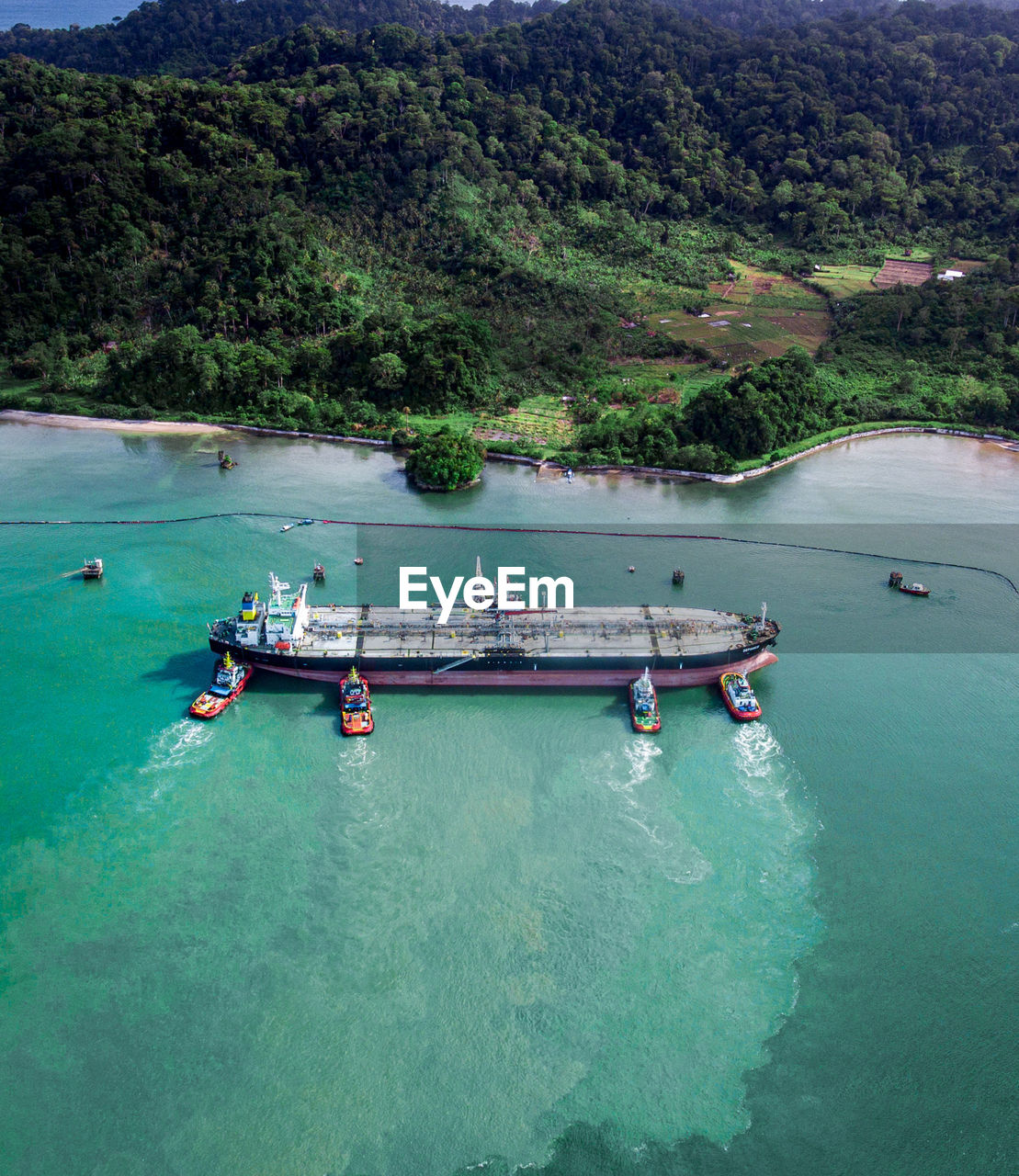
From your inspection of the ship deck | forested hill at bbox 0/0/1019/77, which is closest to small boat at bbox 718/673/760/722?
the ship deck

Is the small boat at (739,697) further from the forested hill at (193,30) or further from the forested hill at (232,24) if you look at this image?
the forested hill at (193,30)

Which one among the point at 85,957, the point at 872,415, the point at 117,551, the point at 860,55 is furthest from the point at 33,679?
the point at 860,55

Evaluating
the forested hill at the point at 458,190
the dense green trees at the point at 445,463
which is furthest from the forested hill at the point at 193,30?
the dense green trees at the point at 445,463

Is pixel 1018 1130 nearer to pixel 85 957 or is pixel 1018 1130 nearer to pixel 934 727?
pixel 934 727

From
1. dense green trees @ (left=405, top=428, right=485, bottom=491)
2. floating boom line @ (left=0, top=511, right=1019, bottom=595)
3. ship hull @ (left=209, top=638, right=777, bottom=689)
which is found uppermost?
dense green trees @ (left=405, top=428, right=485, bottom=491)

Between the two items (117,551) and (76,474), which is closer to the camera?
(117,551)

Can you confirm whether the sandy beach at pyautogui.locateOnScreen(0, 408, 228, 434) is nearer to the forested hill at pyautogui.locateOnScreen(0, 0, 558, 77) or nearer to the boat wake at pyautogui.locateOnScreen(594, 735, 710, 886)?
the boat wake at pyautogui.locateOnScreen(594, 735, 710, 886)
